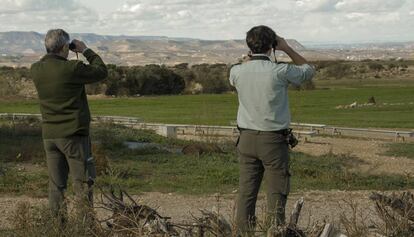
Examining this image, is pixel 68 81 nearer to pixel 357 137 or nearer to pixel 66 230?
pixel 66 230

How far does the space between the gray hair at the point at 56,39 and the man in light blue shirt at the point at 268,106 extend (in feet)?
5.06

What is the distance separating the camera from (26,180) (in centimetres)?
1215

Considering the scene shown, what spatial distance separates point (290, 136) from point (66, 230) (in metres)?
1.88

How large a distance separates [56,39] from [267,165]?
2114 mm

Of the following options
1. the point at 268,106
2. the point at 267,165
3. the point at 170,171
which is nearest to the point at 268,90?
the point at 268,106

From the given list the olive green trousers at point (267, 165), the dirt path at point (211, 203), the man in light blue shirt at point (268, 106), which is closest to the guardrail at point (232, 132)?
the dirt path at point (211, 203)

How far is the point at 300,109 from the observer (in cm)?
4528

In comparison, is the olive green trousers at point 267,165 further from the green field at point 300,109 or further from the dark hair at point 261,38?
the green field at point 300,109

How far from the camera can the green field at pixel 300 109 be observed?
36.8m

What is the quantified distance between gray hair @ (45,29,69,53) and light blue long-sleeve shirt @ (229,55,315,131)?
1.60 meters

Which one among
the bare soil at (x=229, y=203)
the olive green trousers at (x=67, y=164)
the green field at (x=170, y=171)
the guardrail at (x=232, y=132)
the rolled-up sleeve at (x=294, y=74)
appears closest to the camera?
the rolled-up sleeve at (x=294, y=74)

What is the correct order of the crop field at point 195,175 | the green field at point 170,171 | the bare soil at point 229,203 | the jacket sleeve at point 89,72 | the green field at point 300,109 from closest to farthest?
the jacket sleeve at point 89,72 → the bare soil at point 229,203 → the crop field at point 195,175 → the green field at point 170,171 → the green field at point 300,109

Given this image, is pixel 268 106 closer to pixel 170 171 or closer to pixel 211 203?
pixel 211 203

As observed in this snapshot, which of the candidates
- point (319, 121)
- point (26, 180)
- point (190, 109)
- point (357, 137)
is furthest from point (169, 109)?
point (26, 180)
